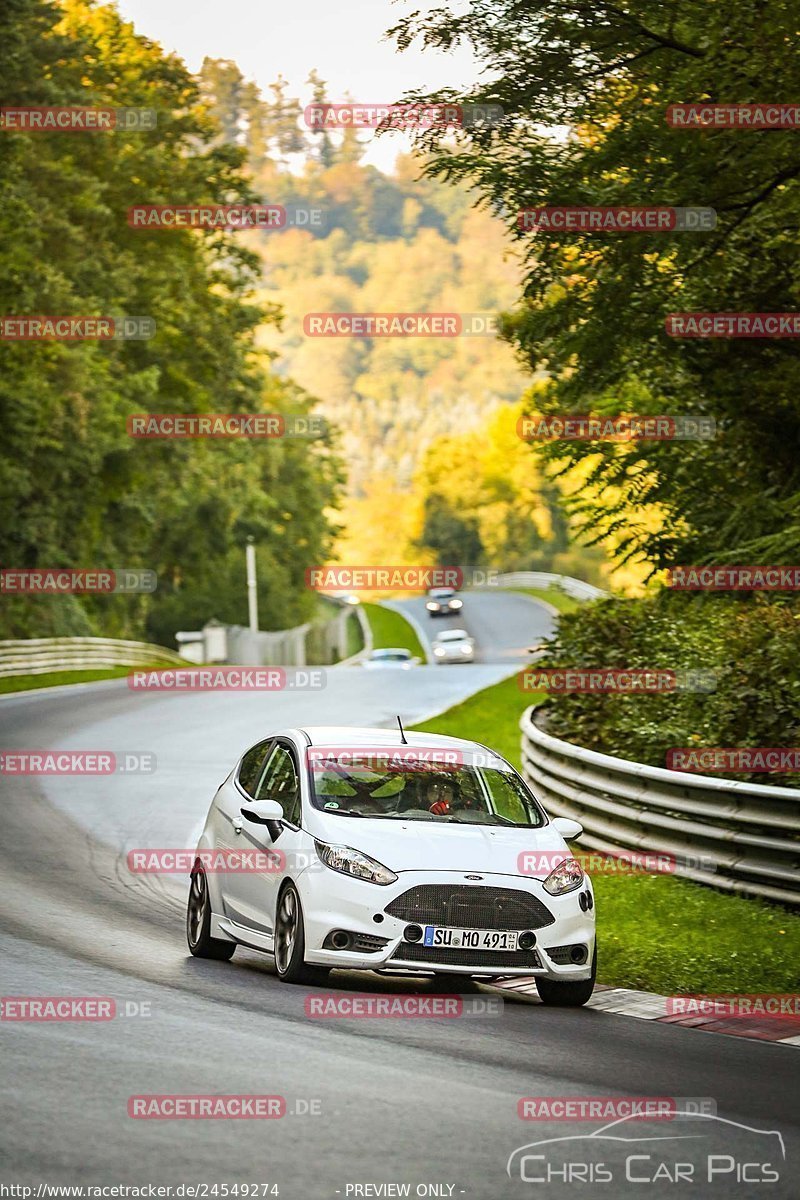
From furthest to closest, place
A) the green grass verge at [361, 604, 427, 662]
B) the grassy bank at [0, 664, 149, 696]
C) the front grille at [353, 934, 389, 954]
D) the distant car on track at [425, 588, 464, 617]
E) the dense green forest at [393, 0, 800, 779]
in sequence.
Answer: the distant car on track at [425, 588, 464, 617]
the green grass verge at [361, 604, 427, 662]
the grassy bank at [0, 664, 149, 696]
the dense green forest at [393, 0, 800, 779]
the front grille at [353, 934, 389, 954]

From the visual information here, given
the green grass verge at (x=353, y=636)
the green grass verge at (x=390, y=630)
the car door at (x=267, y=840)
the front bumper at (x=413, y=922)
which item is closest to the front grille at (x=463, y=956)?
the front bumper at (x=413, y=922)

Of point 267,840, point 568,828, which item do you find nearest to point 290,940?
point 267,840

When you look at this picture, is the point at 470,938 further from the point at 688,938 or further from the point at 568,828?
the point at 688,938

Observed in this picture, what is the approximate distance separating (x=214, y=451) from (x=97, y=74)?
1507 centimetres

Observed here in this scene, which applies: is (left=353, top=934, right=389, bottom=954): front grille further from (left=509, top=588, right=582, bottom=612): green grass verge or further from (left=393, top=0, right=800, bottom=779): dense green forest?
(left=509, top=588, right=582, bottom=612): green grass verge

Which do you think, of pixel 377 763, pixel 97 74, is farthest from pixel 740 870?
pixel 97 74

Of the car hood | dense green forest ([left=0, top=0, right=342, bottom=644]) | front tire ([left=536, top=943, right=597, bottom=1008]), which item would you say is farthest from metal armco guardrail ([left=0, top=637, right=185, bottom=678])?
front tire ([left=536, top=943, right=597, bottom=1008])

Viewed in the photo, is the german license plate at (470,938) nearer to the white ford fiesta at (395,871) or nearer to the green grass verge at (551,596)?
the white ford fiesta at (395,871)

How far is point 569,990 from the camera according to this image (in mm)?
10586

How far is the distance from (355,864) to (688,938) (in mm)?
2962

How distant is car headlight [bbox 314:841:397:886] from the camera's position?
1026cm

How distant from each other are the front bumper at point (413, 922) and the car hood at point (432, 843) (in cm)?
10

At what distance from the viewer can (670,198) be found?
16.4 metres

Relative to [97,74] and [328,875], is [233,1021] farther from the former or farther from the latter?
[97,74]
